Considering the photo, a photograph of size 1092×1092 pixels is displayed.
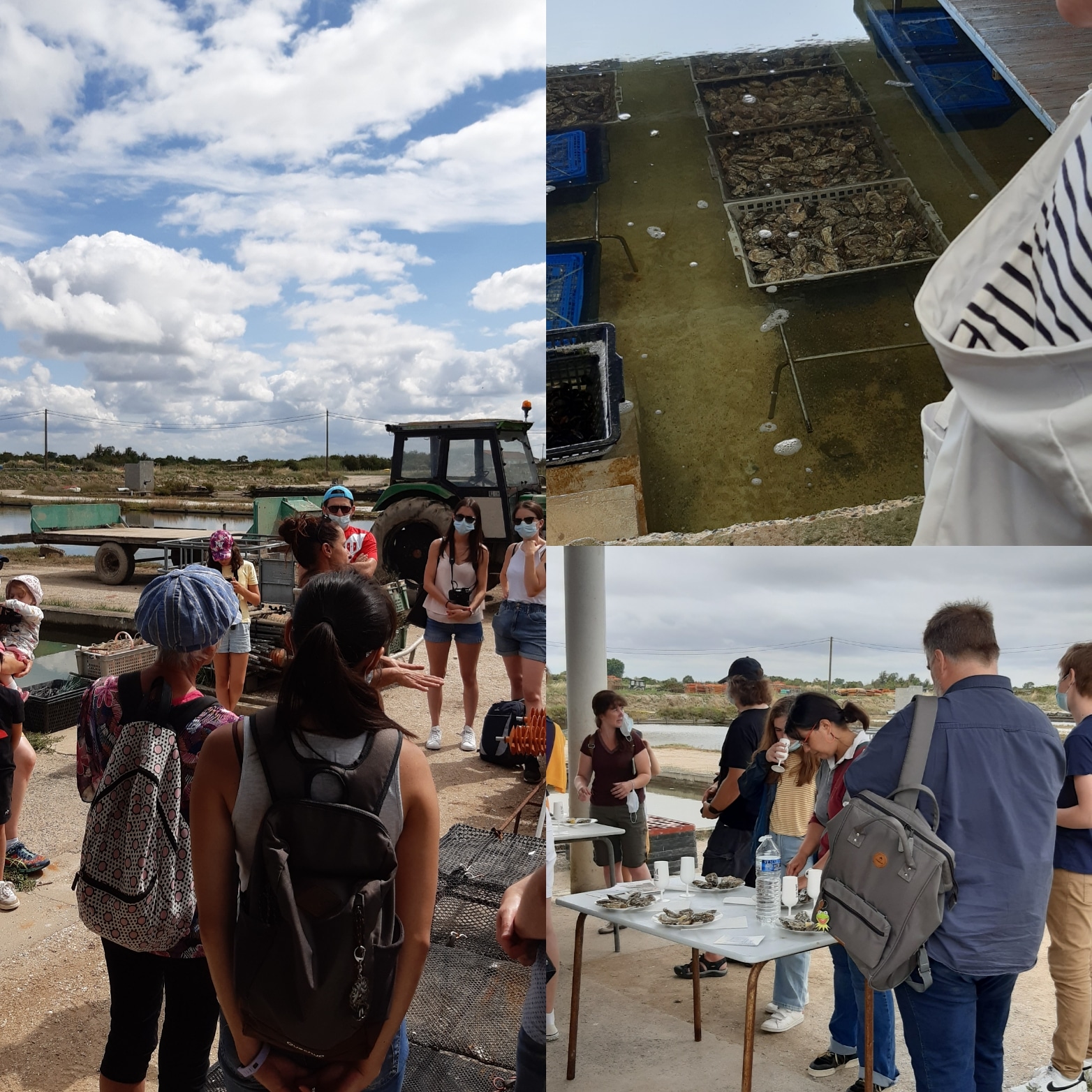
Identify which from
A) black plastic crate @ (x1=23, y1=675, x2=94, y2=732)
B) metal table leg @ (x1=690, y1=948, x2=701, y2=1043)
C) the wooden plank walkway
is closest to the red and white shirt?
metal table leg @ (x1=690, y1=948, x2=701, y2=1043)

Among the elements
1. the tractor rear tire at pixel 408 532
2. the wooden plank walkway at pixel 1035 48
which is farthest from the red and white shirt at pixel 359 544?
the tractor rear tire at pixel 408 532

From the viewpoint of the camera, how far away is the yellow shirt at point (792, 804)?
1.88 meters

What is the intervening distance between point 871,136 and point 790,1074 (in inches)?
68.0

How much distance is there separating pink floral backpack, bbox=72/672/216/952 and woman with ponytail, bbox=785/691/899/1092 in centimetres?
111

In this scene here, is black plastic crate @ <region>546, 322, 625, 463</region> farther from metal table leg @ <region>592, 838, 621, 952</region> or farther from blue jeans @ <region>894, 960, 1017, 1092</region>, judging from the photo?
blue jeans @ <region>894, 960, 1017, 1092</region>

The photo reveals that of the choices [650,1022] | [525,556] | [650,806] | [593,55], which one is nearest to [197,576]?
[525,556]

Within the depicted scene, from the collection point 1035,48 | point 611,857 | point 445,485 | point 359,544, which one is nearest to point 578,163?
point 1035,48

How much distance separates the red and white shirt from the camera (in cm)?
339

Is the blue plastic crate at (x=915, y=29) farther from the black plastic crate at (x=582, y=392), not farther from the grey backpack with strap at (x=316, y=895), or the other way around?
the grey backpack with strap at (x=316, y=895)

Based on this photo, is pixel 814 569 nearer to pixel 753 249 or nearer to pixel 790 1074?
pixel 753 249

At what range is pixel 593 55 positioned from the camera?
1.46 meters

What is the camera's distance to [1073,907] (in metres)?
2.07

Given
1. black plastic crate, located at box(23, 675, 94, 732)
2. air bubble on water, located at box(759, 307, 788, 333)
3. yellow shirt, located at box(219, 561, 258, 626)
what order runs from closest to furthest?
air bubble on water, located at box(759, 307, 788, 333) → yellow shirt, located at box(219, 561, 258, 626) → black plastic crate, located at box(23, 675, 94, 732)

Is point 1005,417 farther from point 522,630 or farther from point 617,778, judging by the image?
point 522,630
